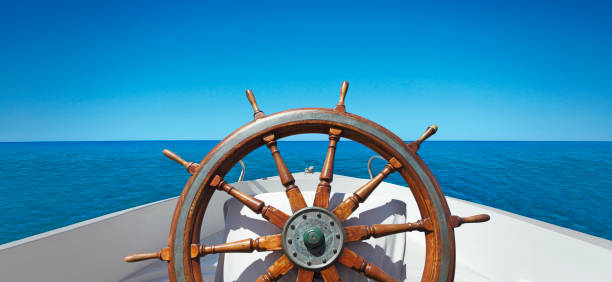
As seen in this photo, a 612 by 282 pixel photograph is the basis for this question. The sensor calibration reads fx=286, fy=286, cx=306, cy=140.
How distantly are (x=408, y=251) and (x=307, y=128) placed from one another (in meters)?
1.64

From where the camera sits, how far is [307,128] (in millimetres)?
907

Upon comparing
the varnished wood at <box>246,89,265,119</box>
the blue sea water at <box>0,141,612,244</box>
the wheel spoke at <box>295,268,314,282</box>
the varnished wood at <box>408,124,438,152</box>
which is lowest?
the blue sea water at <box>0,141,612,244</box>

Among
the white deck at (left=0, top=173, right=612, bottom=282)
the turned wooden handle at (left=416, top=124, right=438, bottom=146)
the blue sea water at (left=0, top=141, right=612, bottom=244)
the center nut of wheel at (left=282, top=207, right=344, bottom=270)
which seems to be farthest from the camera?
the blue sea water at (left=0, top=141, right=612, bottom=244)

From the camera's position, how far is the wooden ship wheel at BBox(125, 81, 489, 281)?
83cm

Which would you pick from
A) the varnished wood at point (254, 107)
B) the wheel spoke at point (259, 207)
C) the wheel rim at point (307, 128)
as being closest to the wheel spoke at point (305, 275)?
the wheel spoke at point (259, 207)

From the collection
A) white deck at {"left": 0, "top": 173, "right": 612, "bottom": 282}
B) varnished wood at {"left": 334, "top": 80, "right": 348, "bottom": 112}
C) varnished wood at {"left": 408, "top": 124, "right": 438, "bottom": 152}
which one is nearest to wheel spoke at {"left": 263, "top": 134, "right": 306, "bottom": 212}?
varnished wood at {"left": 334, "top": 80, "right": 348, "bottom": 112}

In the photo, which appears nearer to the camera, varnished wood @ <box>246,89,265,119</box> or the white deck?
varnished wood @ <box>246,89,265,119</box>

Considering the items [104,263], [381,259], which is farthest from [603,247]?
[104,263]

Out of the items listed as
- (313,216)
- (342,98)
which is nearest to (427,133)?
(342,98)

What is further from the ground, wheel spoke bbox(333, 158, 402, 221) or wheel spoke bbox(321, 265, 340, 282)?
wheel spoke bbox(333, 158, 402, 221)

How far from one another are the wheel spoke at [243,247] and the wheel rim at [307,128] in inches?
1.0

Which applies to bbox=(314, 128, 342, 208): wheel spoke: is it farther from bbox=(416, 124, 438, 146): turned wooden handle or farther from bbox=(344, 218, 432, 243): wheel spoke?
bbox=(416, 124, 438, 146): turned wooden handle

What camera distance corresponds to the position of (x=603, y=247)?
48.7 inches

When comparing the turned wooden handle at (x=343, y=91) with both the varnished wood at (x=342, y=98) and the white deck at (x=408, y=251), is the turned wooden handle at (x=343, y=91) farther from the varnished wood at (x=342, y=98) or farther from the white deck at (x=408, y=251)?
the white deck at (x=408, y=251)
